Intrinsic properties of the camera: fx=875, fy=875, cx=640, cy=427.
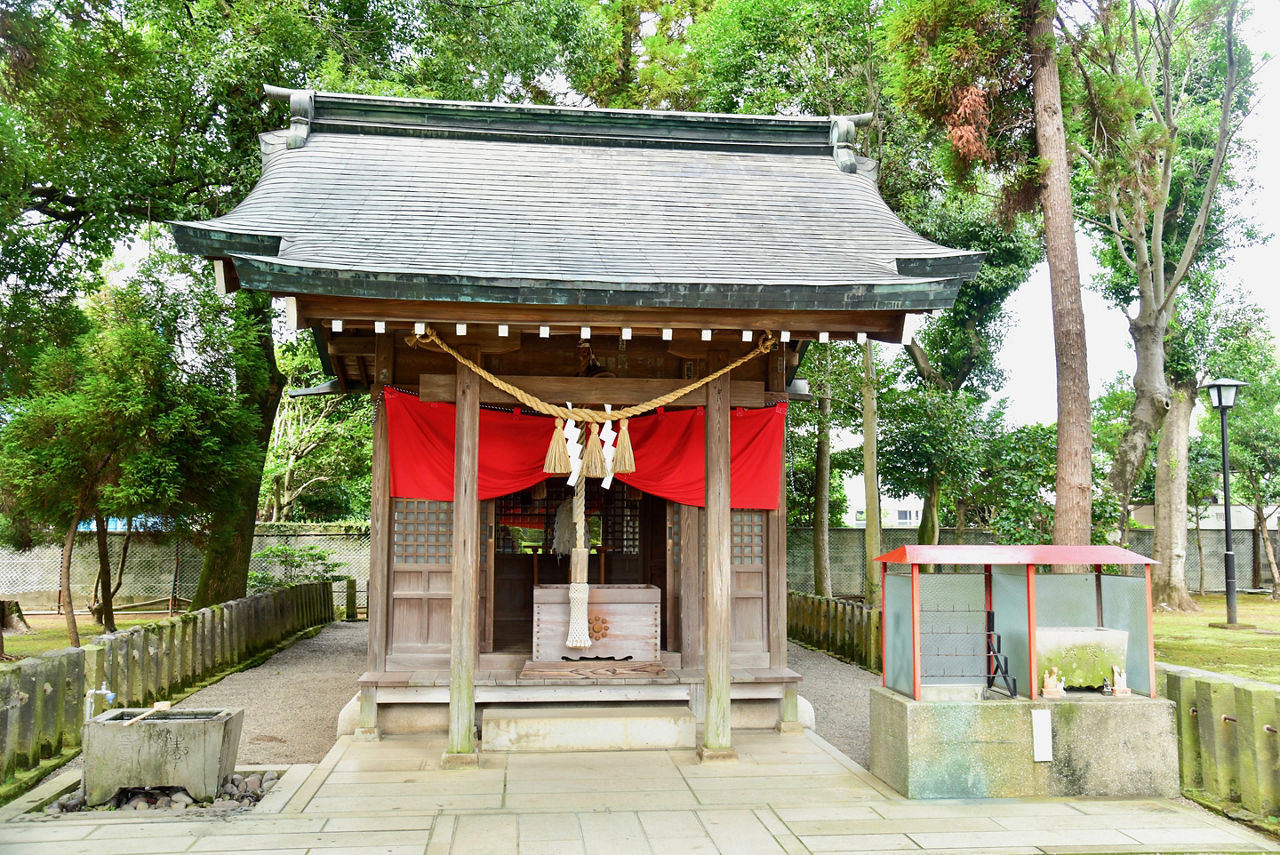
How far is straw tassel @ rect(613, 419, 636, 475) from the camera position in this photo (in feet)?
23.3

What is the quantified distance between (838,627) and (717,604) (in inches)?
289

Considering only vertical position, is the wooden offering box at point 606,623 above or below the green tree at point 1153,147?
below

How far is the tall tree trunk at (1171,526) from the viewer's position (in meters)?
18.3

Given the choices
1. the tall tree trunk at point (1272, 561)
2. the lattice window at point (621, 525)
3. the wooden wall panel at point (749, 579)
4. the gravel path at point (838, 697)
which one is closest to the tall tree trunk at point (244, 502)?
the lattice window at point (621, 525)

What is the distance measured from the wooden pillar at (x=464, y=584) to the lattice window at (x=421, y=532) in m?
1.39

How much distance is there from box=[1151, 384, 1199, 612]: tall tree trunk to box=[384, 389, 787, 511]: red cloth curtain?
47.7 feet

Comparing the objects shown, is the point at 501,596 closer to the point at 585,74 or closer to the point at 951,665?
the point at 951,665

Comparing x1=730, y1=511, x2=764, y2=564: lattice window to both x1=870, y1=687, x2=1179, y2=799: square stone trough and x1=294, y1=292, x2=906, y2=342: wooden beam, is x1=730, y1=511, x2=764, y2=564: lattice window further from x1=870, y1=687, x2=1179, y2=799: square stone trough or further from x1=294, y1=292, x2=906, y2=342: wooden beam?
x1=870, y1=687, x2=1179, y2=799: square stone trough

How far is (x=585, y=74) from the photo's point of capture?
66.3 feet

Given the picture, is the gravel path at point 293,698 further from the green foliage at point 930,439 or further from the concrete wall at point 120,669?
the green foliage at point 930,439

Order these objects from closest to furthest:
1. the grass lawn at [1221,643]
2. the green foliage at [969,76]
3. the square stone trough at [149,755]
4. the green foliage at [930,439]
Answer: the square stone trough at [149,755]
the grass lawn at [1221,643]
the green foliage at [969,76]
the green foliage at [930,439]

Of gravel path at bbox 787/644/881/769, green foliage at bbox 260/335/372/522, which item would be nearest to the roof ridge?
gravel path at bbox 787/644/881/769

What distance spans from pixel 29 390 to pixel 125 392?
260 cm

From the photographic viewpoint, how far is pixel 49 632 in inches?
586
